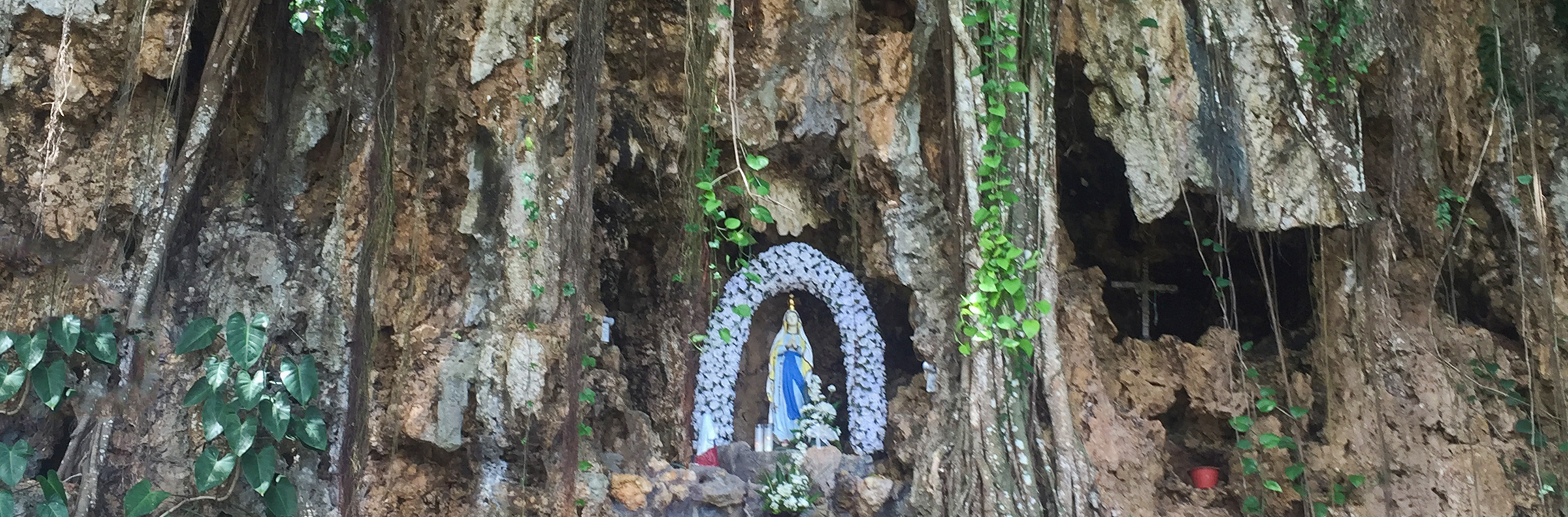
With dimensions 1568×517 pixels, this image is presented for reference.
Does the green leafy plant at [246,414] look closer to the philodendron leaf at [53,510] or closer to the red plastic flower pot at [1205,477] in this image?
the philodendron leaf at [53,510]

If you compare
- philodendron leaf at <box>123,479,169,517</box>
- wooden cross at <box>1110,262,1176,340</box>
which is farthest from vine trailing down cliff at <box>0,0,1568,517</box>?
wooden cross at <box>1110,262,1176,340</box>

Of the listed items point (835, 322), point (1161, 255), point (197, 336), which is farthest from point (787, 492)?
point (1161, 255)

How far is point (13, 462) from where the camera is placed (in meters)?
3.38

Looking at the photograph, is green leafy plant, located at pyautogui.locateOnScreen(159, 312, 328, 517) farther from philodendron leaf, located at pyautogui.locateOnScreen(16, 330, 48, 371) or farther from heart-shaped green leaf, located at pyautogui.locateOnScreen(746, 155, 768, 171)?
heart-shaped green leaf, located at pyautogui.locateOnScreen(746, 155, 768, 171)

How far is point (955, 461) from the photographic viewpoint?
3652 millimetres

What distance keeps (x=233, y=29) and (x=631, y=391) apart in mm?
2248

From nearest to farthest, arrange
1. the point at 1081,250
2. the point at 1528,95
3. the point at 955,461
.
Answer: the point at 955,461
the point at 1528,95
the point at 1081,250

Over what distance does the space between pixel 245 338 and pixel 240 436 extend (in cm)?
35

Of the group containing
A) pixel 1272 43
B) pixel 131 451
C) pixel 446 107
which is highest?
pixel 1272 43

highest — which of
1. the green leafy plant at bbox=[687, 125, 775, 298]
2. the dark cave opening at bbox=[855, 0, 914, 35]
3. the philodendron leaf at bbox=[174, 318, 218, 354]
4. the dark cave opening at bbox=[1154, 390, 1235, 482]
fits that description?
the dark cave opening at bbox=[855, 0, 914, 35]

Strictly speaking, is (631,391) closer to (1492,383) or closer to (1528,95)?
(1492,383)

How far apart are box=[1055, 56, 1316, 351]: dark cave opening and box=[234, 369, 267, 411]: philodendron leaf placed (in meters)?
3.44

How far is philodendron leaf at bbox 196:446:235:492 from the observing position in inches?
137

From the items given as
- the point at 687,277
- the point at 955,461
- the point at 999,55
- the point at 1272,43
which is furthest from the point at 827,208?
the point at 1272,43
